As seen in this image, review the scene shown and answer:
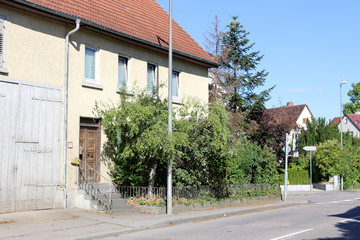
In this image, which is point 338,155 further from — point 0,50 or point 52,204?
point 0,50

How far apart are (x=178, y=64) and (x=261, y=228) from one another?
1051cm

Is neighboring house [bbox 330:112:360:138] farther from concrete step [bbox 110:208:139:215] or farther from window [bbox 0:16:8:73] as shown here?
window [bbox 0:16:8:73]

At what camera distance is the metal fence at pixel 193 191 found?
15.3 meters

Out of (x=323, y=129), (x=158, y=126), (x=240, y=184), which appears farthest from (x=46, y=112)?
(x=323, y=129)

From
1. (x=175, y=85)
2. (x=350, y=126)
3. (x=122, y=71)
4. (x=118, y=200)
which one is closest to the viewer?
(x=118, y=200)

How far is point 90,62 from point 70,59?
115 cm

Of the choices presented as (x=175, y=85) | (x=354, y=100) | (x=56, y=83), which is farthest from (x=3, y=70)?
(x=354, y=100)

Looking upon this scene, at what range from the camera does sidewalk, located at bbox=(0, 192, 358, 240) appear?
33.5 feet

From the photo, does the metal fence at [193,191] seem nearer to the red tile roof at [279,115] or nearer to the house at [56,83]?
the house at [56,83]

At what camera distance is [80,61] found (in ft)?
49.6

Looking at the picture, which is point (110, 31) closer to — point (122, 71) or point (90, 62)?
point (90, 62)

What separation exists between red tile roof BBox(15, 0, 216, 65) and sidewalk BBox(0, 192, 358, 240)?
689 centimetres

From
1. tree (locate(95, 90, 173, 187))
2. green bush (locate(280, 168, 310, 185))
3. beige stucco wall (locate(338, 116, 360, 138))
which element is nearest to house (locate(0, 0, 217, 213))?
tree (locate(95, 90, 173, 187))

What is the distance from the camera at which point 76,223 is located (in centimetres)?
1171
